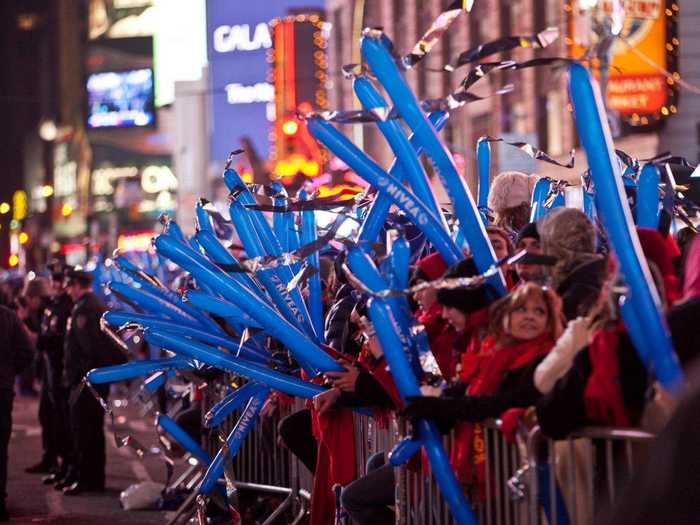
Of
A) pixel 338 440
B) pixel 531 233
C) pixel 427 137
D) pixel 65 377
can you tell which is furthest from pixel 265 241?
pixel 65 377

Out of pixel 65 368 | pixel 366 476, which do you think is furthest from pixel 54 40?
pixel 366 476

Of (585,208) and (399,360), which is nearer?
(399,360)

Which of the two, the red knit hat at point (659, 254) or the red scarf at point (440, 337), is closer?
the red knit hat at point (659, 254)

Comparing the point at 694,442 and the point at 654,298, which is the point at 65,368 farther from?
the point at 694,442

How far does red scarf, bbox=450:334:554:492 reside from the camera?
5.29 m

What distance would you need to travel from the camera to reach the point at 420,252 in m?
7.57

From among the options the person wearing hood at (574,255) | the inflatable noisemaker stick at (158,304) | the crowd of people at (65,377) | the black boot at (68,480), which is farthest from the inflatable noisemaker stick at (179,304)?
the black boot at (68,480)

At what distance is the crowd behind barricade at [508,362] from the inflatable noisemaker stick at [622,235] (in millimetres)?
59

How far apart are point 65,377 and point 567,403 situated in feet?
28.7

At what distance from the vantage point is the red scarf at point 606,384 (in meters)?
4.47

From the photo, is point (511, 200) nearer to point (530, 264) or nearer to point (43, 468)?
point (530, 264)

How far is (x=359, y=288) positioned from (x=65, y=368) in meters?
7.66

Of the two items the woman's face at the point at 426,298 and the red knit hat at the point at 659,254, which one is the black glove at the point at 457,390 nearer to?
the woman's face at the point at 426,298

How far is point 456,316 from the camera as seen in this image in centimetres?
578
